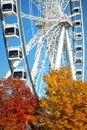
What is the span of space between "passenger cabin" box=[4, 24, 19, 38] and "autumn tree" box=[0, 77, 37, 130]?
4831mm

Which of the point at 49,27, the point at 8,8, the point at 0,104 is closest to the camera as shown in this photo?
the point at 8,8

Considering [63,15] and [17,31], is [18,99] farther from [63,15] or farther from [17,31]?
[63,15]

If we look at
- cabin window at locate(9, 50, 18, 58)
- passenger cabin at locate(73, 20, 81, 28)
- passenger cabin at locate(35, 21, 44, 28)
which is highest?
passenger cabin at locate(35, 21, 44, 28)

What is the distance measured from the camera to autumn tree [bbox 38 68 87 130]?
50.8 meters

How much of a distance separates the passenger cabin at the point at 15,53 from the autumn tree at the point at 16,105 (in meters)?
3.19

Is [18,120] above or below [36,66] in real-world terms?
below

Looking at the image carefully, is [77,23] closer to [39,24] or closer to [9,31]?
[39,24]

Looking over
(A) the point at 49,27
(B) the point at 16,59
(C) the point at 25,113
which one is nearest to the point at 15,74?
(B) the point at 16,59

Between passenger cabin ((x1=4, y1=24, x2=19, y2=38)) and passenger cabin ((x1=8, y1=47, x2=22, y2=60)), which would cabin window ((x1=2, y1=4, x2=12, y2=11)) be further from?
passenger cabin ((x1=8, y1=47, x2=22, y2=60))

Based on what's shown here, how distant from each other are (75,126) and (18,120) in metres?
4.81

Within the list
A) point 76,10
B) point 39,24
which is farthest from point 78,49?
point 39,24

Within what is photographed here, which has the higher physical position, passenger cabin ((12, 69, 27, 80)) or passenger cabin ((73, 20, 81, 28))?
passenger cabin ((73, 20, 81, 28))

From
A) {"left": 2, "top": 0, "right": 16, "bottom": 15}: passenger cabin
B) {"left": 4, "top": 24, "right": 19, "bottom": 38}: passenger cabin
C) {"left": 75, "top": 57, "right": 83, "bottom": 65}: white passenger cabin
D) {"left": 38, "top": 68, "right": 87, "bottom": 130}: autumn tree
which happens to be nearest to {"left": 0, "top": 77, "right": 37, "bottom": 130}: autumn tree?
{"left": 38, "top": 68, "right": 87, "bottom": 130}: autumn tree

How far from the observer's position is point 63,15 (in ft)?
197
